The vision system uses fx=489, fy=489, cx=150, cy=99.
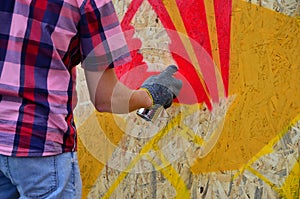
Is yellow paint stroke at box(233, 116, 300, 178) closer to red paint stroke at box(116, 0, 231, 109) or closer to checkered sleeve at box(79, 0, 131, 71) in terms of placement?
red paint stroke at box(116, 0, 231, 109)

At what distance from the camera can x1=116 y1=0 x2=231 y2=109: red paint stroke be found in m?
2.02

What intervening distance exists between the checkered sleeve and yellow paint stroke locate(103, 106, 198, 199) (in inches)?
31.4

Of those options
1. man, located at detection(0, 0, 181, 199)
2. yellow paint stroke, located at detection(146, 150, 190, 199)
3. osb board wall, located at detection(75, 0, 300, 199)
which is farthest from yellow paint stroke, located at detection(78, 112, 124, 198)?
man, located at detection(0, 0, 181, 199)

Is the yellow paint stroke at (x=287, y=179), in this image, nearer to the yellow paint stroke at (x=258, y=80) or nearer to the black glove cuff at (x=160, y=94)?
the yellow paint stroke at (x=258, y=80)

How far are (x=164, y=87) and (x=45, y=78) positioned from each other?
28.1 inches

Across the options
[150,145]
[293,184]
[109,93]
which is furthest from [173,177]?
[109,93]

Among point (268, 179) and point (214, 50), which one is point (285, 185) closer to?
point (268, 179)

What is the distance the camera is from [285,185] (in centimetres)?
196

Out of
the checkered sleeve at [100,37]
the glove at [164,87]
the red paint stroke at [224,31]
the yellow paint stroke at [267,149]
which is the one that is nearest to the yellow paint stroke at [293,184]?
the yellow paint stroke at [267,149]

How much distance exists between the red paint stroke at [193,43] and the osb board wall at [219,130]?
0.02 meters

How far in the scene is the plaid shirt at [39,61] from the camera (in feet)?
4.25

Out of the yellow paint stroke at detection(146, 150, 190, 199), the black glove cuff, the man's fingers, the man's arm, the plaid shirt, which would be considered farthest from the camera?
the yellow paint stroke at detection(146, 150, 190, 199)

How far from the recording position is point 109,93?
1.44 meters

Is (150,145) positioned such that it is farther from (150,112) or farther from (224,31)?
(224,31)
